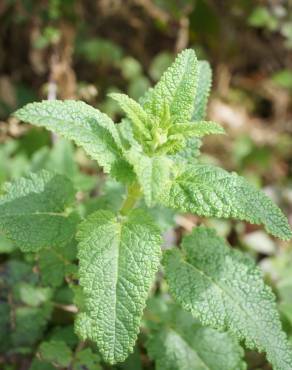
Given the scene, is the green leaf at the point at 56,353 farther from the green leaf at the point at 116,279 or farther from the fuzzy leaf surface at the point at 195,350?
the green leaf at the point at 116,279

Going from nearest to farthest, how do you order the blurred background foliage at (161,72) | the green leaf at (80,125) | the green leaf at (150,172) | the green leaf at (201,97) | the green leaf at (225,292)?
1. the green leaf at (150,172)
2. the green leaf at (80,125)
3. the green leaf at (225,292)
4. the green leaf at (201,97)
5. the blurred background foliage at (161,72)

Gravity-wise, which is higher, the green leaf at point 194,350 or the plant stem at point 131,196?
the plant stem at point 131,196

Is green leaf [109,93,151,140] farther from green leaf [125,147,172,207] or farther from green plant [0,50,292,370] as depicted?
green leaf [125,147,172,207]

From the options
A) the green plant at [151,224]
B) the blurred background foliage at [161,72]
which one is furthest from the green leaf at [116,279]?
the blurred background foliage at [161,72]

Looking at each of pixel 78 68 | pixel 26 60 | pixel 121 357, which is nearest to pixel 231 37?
pixel 78 68

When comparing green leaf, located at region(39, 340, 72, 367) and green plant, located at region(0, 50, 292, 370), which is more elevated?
green plant, located at region(0, 50, 292, 370)

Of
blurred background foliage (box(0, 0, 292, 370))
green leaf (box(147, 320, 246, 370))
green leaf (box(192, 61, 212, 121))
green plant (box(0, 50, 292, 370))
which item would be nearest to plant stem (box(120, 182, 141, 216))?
green plant (box(0, 50, 292, 370))
